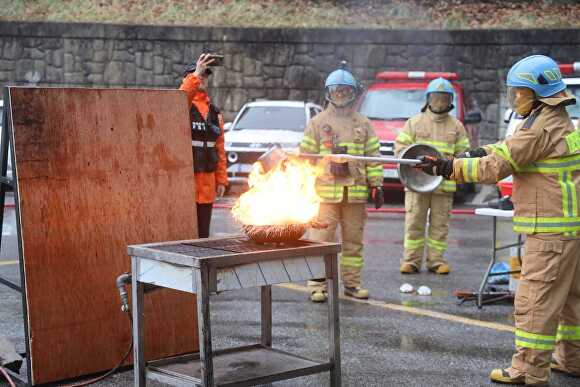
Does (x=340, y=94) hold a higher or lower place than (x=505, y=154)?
higher

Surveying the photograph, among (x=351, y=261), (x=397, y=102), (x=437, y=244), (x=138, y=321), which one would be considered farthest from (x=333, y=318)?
(x=397, y=102)

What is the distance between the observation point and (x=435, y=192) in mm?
10812

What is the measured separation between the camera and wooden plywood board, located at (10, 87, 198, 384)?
584 centimetres

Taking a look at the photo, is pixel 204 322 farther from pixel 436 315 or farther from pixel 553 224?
pixel 436 315

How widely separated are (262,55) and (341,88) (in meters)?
14.9

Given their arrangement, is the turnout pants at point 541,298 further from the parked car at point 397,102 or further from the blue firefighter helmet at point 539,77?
the parked car at point 397,102

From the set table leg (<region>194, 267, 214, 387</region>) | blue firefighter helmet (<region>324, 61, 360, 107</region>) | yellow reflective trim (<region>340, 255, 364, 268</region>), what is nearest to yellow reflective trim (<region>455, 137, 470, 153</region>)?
blue firefighter helmet (<region>324, 61, 360, 107</region>)

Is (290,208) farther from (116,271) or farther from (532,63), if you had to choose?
(532,63)

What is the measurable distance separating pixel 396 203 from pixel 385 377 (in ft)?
36.8

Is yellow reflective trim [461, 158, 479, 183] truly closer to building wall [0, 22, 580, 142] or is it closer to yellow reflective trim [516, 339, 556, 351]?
yellow reflective trim [516, 339, 556, 351]

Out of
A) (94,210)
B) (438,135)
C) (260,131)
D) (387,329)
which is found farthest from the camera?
(260,131)

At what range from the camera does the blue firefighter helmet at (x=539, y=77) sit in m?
6.21

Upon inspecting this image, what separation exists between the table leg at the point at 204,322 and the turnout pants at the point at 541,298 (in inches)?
87.7

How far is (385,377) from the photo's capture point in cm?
644
